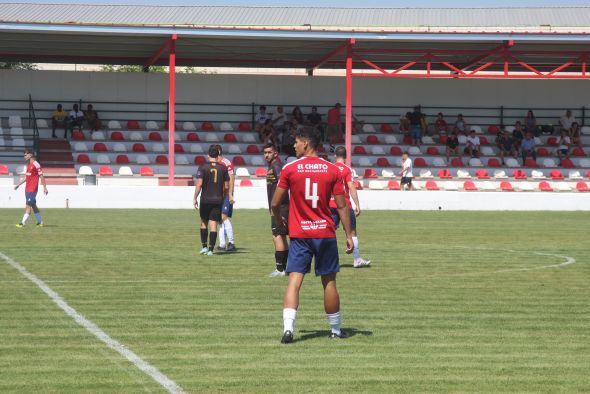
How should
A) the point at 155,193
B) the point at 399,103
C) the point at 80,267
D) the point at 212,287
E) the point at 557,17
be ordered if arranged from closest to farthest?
the point at 212,287 < the point at 80,267 < the point at 155,193 < the point at 399,103 < the point at 557,17

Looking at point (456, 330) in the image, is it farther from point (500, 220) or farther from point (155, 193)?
point (155, 193)

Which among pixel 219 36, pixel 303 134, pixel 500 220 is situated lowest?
pixel 500 220

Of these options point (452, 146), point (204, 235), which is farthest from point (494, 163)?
point (204, 235)

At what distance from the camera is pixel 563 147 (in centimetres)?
4341

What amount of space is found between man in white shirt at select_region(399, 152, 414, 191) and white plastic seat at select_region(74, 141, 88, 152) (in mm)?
11766

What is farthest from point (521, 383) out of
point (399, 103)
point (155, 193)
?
point (399, 103)

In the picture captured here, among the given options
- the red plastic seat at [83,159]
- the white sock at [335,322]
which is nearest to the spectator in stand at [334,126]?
the red plastic seat at [83,159]

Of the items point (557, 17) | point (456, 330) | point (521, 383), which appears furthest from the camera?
point (557, 17)

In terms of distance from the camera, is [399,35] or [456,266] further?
[399,35]

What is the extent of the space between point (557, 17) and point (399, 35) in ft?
71.9

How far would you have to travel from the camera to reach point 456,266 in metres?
17.8

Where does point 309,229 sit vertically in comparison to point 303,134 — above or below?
below

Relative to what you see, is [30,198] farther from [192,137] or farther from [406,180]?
[192,137]

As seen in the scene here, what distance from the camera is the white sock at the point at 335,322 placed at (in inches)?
406
